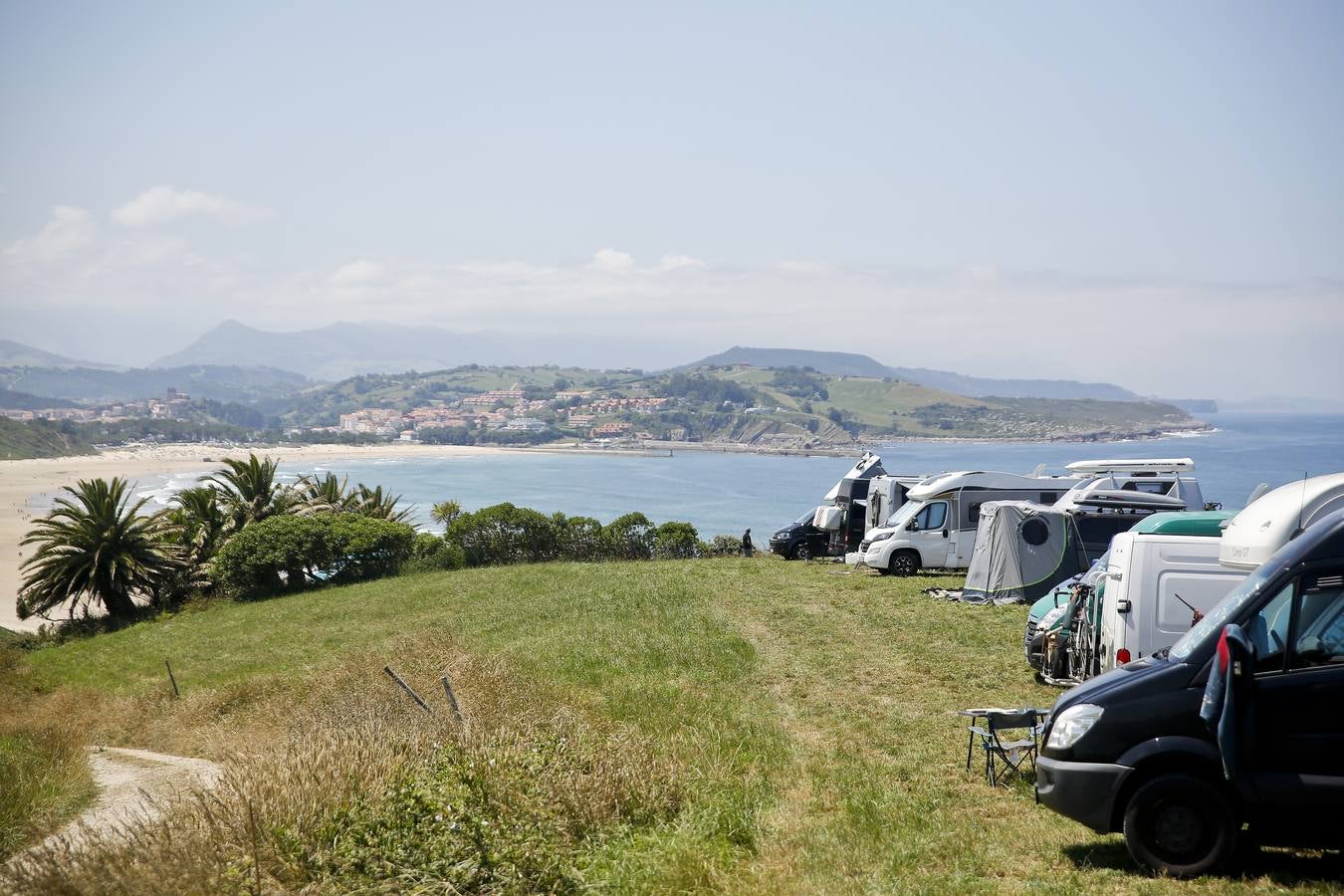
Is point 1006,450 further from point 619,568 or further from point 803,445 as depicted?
point 619,568

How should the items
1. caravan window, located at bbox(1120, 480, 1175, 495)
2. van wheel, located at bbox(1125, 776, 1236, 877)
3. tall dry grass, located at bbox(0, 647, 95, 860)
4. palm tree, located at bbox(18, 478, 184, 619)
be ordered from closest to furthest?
1. van wheel, located at bbox(1125, 776, 1236, 877)
2. tall dry grass, located at bbox(0, 647, 95, 860)
3. caravan window, located at bbox(1120, 480, 1175, 495)
4. palm tree, located at bbox(18, 478, 184, 619)

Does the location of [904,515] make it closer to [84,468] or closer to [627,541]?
[627,541]

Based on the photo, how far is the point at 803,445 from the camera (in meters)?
188

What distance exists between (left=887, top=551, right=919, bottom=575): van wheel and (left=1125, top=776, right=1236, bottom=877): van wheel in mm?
18180

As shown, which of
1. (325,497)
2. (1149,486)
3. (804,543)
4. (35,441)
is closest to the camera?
(1149,486)

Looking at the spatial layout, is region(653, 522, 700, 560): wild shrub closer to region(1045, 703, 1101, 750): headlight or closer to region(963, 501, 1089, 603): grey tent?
region(963, 501, 1089, 603): grey tent

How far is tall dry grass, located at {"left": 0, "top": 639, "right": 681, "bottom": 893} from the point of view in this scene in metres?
6.14

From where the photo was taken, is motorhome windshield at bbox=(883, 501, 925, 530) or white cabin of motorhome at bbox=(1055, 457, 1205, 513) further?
motorhome windshield at bbox=(883, 501, 925, 530)

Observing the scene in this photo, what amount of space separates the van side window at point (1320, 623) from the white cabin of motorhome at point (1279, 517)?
145 centimetres

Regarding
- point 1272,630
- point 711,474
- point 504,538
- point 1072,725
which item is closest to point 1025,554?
point 1072,725

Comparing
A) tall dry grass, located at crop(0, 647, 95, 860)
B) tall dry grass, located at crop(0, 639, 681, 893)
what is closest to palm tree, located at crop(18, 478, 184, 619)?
tall dry grass, located at crop(0, 647, 95, 860)

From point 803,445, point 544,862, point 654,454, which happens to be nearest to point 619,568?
point 544,862

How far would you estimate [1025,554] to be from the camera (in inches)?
760

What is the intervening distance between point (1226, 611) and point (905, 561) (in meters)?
18.1
